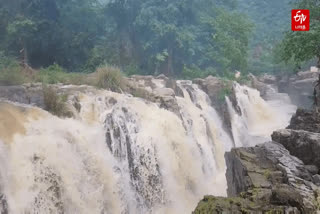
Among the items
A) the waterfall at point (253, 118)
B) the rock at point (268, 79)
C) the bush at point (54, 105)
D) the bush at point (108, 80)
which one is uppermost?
the bush at point (108, 80)

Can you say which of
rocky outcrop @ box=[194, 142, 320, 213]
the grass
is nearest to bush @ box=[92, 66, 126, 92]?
the grass

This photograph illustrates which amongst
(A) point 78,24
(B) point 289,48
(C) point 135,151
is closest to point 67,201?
(C) point 135,151

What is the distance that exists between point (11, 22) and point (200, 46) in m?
15.1

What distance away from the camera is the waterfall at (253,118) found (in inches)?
637

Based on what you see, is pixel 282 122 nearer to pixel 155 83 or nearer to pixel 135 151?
pixel 155 83

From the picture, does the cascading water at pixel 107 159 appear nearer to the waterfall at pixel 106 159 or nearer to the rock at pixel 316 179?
the waterfall at pixel 106 159

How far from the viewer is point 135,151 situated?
9656 mm

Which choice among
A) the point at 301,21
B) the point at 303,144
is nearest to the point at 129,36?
the point at 301,21

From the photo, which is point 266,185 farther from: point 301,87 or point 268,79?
point 268,79

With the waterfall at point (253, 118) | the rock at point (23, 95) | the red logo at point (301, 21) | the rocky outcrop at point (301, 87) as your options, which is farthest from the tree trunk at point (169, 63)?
the rock at point (23, 95)

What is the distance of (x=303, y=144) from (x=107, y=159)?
5.04 metres

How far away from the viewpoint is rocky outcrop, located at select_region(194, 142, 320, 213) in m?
4.16

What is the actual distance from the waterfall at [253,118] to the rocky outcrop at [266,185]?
8836mm

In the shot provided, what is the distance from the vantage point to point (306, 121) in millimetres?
9547
